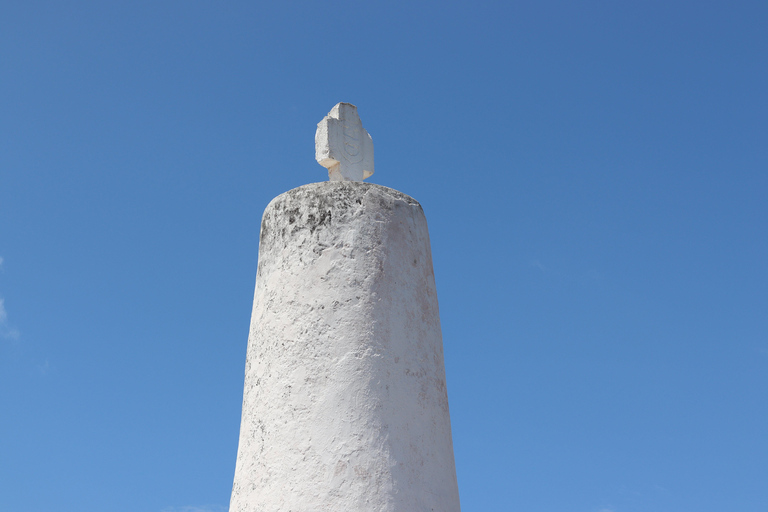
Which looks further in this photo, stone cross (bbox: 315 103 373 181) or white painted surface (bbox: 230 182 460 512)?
stone cross (bbox: 315 103 373 181)

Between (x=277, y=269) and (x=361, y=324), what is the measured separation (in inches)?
33.1

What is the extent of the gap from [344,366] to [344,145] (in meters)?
2.22

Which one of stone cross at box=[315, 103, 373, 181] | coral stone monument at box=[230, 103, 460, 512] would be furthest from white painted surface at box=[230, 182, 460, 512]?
stone cross at box=[315, 103, 373, 181]

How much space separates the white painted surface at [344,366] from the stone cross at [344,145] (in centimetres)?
77

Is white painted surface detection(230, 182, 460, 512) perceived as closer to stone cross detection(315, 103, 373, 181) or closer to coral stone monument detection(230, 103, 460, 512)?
coral stone monument detection(230, 103, 460, 512)

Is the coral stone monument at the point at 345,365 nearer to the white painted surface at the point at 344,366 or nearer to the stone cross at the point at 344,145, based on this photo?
the white painted surface at the point at 344,366

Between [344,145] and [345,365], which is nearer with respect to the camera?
[345,365]

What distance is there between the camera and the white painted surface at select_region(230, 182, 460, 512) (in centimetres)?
545

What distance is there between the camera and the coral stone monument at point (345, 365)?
5.45 metres

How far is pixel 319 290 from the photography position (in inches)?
231

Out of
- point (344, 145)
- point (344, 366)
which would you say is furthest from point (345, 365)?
point (344, 145)

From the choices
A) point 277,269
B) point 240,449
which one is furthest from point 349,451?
point 277,269

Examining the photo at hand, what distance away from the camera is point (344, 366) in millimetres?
5637

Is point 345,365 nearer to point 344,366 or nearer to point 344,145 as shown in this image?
point 344,366
